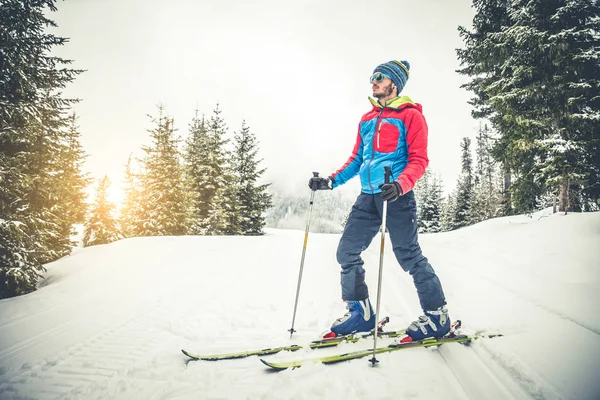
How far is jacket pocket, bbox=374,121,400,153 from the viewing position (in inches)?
106

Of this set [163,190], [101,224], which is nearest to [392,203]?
[163,190]

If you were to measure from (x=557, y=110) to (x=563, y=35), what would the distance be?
2.10 m

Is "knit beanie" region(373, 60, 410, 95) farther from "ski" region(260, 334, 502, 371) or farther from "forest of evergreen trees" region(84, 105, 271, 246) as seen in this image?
"forest of evergreen trees" region(84, 105, 271, 246)

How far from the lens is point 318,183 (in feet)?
11.1

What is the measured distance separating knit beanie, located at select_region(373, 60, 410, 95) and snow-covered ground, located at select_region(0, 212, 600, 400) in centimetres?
286

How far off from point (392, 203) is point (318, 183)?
3.44 ft

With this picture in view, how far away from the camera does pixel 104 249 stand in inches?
343

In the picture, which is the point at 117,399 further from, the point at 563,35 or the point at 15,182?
the point at 563,35

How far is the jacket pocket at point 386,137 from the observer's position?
2.70 m

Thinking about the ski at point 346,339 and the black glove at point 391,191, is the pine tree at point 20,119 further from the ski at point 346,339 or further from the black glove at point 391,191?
the black glove at point 391,191

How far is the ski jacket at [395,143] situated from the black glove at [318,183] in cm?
53

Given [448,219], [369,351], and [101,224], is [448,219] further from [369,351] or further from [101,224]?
[101,224]

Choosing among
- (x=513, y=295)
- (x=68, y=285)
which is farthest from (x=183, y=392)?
(x=68, y=285)

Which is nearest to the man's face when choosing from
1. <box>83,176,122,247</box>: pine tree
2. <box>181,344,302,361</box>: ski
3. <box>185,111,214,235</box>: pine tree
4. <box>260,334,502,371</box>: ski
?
<box>260,334,502,371</box>: ski
